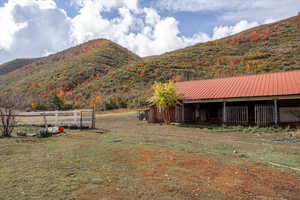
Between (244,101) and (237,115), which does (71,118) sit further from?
(244,101)

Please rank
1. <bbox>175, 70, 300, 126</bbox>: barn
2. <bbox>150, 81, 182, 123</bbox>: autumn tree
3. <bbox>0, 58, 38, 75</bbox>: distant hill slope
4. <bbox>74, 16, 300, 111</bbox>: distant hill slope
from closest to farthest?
1. <bbox>175, 70, 300, 126</bbox>: barn
2. <bbox>150, 81, 182, 123</bbox>: autumn tree
3. <bbox>74, 16, 300, 111</bbox>: distant hill slope
4. <bbox>0, 58, 38, 75</bbox>: distant hill slope

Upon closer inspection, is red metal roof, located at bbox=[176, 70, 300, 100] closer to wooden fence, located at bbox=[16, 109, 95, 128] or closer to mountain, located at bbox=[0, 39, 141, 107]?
wooden fence, located at bbox=[16, 109, 95, 128]

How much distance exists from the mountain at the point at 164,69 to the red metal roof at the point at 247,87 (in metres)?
14.3

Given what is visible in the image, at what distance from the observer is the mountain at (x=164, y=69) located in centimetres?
3734

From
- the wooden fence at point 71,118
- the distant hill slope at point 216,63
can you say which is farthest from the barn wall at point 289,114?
the distant hill slope at point 216,63

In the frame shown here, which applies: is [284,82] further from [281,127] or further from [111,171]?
[111,171]

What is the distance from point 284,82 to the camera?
1566cm

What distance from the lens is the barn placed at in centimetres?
1464

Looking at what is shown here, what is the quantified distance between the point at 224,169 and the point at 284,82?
12.9 meters

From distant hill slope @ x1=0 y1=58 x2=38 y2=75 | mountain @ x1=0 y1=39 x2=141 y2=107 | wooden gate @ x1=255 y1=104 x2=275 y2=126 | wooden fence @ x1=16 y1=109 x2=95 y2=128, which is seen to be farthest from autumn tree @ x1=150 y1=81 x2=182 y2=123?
distant hill slope @ x1=0 y1=58 x2=38 y2=75

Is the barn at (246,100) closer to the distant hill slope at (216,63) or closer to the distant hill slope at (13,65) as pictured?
the distant hill slope at (216,63)

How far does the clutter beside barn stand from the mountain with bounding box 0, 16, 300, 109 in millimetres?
14077

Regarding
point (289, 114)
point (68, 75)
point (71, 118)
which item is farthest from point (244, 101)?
point (68, 75)

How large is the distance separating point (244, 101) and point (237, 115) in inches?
60.0
